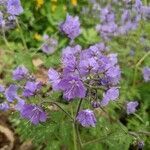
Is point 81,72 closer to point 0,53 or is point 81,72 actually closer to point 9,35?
point 0,53

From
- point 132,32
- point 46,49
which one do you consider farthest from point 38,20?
point 46,49

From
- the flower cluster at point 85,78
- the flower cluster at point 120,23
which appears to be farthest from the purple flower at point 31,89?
the flower cluster at point 120,23

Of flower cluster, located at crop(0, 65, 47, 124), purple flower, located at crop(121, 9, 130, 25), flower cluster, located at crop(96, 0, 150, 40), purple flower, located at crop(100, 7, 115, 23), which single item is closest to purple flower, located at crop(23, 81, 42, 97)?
flower cluster, located at crop(0, 65, 47, 124)

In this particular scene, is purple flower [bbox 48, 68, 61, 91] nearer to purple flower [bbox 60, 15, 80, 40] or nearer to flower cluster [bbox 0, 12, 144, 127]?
flower cluster [bbox 0, 12, 144, 127]

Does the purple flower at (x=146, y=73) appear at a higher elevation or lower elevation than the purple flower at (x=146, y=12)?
lower

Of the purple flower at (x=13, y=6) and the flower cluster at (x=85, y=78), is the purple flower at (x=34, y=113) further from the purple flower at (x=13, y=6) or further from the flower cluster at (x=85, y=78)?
the purple flower at (x=13, y=6)
